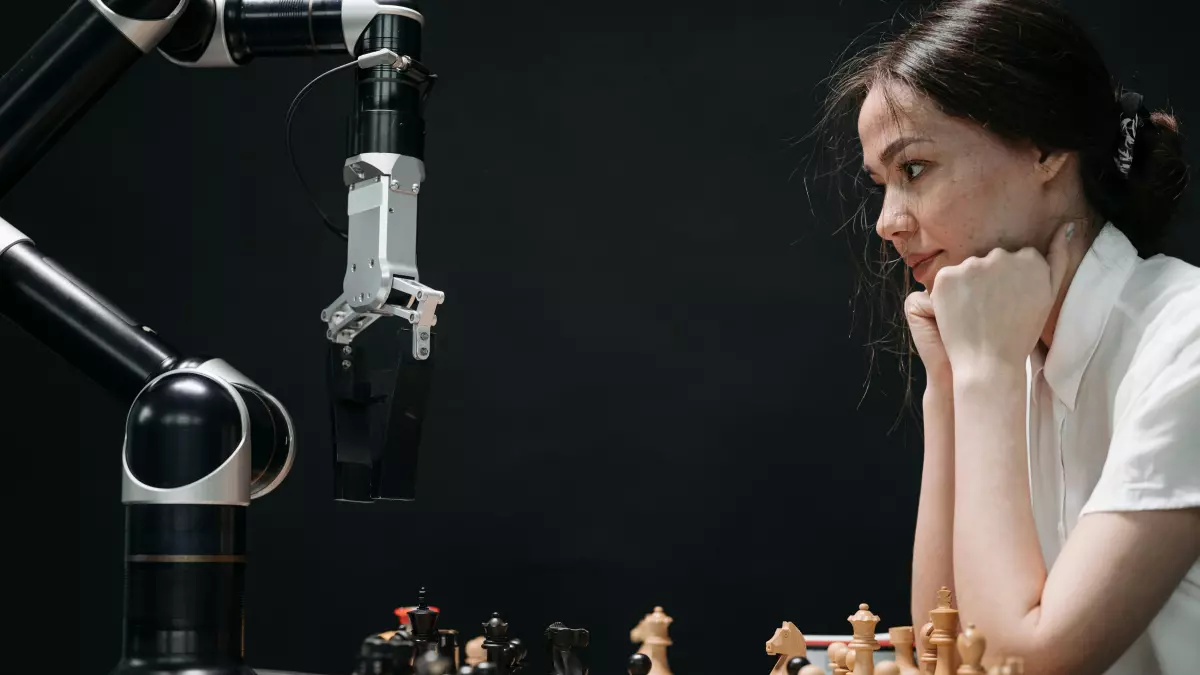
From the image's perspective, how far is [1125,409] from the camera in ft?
3.55

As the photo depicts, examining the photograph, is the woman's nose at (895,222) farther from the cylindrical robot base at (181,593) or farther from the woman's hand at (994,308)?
the cylindrical robot base at (181,593)

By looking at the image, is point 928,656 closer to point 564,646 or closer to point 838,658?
point 838,658

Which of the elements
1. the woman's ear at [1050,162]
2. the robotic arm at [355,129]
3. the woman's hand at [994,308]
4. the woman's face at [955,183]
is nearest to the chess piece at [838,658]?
the woman's hand at [994,308]

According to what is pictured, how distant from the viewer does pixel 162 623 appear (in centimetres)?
138

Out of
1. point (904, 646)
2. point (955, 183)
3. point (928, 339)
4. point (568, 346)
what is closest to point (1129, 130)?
point (955, 183)

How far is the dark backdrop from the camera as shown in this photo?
225 cm

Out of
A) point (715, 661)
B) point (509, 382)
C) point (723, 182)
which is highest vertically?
point (723, 182)

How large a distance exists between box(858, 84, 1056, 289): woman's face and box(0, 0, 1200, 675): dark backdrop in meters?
1.00

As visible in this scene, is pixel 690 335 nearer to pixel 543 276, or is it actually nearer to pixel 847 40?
pixel 543 276

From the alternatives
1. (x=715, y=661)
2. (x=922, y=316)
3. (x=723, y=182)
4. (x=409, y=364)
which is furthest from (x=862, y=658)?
(x=723, y=182)

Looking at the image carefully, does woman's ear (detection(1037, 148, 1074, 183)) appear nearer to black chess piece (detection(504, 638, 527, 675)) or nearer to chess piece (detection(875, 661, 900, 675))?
chess piece (detection(875, 661, 900, 675))

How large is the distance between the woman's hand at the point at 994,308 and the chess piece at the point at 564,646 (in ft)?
1.43

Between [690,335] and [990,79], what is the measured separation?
3.94 ft

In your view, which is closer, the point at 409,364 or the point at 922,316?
the point at 922,316
